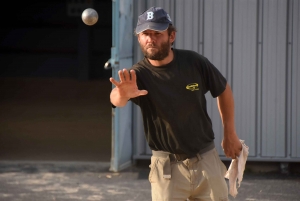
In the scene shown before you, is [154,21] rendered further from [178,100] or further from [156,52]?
[178,100]

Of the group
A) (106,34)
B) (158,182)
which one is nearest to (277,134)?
(158,182)

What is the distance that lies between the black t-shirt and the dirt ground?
441 cm

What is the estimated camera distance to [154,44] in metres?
4.38

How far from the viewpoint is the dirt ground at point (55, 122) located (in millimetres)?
9289

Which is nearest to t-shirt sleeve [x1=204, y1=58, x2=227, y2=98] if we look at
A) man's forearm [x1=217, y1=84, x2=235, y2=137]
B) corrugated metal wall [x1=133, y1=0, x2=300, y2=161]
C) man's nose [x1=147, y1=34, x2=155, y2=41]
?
man's forearm [x1=217, y1=84, x2=235, y2=137]

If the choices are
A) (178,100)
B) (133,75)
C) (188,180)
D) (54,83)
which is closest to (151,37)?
(133,75)

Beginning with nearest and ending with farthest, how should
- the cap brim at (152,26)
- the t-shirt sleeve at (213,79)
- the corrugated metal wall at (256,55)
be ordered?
the cap brim at (152,26)
the t-shirt sleeve at (213,79)
the corrugated metal wall at (256,55)

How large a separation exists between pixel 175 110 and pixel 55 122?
7.64 m

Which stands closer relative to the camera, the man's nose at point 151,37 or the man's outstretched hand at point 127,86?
the man's outstretched hand at point 127,86

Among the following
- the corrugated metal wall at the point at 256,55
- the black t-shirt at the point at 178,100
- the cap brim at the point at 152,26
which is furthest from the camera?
the corrugated metal wall at the point at 256,55

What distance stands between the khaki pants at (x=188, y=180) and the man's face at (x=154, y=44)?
751 millimetres

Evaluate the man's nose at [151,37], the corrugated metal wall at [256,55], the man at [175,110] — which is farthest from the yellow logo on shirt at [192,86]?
the corrugated metal wall at [256,55]

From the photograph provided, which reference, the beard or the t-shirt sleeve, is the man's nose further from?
the t-shirt sleeve

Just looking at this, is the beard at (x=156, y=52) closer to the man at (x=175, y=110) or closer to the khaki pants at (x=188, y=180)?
the man at (x=175, y=110)
